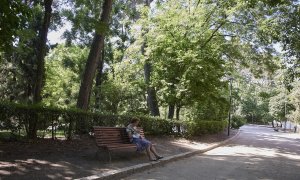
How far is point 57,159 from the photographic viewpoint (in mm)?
9406

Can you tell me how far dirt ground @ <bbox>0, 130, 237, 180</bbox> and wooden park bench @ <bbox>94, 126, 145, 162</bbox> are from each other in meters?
0.39

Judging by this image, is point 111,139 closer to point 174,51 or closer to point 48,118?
point 48,118

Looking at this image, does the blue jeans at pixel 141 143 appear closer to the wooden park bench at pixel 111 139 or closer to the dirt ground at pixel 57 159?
the wooden park bench at pixel 111 139

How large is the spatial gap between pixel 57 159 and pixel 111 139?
1.90 metres

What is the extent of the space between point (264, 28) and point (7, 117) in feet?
56.9

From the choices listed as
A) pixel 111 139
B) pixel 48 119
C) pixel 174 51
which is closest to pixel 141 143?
pixel 111 139

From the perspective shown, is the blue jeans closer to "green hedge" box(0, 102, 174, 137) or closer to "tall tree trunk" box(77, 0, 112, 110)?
"green hedge" box(0, 102, 174, 137)

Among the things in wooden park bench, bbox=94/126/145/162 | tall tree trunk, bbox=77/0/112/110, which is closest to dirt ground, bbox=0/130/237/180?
wooden park bench, bbox=94/126/145/162

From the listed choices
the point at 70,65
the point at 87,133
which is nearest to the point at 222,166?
the point at 87,133

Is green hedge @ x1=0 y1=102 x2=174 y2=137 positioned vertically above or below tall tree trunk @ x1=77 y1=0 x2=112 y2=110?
below

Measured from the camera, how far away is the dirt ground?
7701 mm

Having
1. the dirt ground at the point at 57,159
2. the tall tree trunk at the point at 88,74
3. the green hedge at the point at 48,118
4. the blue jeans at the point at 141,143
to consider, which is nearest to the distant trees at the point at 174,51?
the tall tree trunk at the point at 88,74

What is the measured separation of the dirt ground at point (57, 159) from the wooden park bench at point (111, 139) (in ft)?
1.29

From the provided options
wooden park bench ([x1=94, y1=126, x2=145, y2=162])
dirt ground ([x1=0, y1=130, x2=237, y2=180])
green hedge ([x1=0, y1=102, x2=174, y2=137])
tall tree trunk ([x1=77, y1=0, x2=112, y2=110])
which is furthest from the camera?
tall tree trunk ([x1=77, y1=0, x2=112, y2=110])
